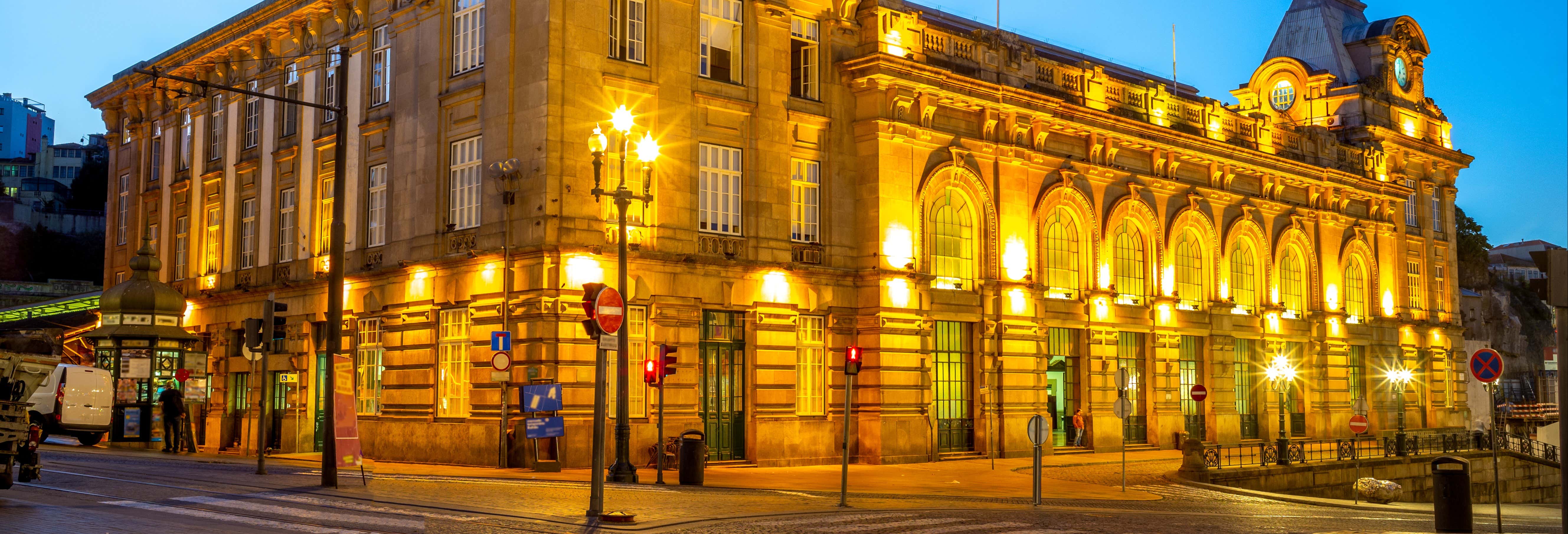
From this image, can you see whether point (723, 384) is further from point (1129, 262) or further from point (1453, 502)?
point (1129, 262)

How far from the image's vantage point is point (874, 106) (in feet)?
120

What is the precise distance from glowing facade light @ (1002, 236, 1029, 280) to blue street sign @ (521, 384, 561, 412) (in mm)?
18848

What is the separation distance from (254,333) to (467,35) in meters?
9.79

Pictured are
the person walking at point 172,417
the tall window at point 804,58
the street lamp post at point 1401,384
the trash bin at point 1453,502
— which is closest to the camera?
the trash bin at point 1453,502

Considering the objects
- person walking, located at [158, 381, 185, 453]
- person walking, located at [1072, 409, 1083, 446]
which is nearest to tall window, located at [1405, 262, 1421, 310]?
person walking, located at [1072, 409, 1083, 446]

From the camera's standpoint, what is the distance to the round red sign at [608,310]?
18.0 meters

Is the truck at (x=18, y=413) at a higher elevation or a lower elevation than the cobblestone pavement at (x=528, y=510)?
higher

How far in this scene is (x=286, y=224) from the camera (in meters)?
40.8

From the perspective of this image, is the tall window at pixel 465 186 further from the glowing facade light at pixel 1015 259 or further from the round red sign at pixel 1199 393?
the round red sign at pixel 1199 393

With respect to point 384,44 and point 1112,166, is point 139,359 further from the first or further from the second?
point 1112,166

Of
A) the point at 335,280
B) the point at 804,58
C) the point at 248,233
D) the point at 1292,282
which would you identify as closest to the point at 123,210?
the point at 248,233

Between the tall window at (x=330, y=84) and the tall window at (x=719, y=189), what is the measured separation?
1151 cm

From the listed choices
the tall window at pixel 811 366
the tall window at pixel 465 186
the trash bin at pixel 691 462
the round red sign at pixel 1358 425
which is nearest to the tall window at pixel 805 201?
the tall window at pixel 811 366

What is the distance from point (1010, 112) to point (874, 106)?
17.6 ft
